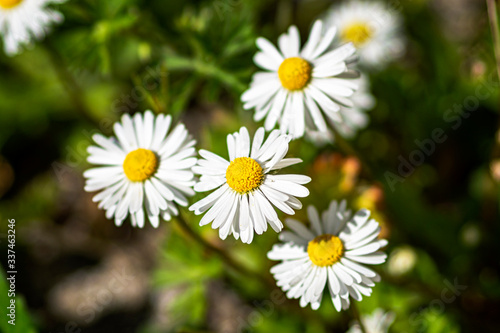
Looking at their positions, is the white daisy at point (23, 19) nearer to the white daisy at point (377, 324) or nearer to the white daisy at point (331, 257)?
the white daisy at point (331, 257)

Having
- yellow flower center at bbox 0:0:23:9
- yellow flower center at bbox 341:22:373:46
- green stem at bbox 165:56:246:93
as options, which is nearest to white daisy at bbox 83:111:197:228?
green stem at bbox 165:56:246:93

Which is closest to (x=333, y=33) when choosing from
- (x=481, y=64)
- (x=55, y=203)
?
(x=481, y=64)

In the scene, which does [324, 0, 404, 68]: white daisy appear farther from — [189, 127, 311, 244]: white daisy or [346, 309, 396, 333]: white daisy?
[189, 127, 311, 244]: white daisy

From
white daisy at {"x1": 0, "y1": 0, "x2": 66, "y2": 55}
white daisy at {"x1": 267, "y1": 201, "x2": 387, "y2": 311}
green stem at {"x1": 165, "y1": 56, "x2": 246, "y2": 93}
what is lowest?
white daisy at {"x1": 267, "y1": 201, "x2": 387, "y2": 311}

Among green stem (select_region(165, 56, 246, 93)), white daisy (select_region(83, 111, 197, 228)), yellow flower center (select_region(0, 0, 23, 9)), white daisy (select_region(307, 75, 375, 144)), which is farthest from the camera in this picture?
white daisy (select_region(307, 75, 375, 144))

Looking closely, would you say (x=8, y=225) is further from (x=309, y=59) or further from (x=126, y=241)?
(x=309, y=59)

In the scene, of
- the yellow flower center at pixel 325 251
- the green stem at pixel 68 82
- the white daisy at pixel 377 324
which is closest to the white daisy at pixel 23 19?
the green stem at pixel 68 82
